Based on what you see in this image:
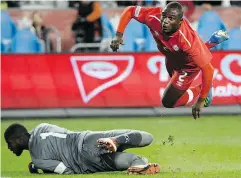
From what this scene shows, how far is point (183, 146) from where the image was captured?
15.6 metres

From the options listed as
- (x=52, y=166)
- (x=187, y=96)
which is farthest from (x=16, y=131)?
(x=187, y=96)

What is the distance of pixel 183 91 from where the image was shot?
15.2 meters

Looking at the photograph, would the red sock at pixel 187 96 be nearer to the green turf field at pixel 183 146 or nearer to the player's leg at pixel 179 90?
the player's leg at pixel 179 90

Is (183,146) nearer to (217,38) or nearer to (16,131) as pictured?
(217,38)

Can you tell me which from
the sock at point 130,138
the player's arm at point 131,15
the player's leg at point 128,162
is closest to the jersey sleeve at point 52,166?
the player's leg at point 128,162

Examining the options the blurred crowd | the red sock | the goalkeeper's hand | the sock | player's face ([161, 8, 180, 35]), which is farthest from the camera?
the blurred crowd

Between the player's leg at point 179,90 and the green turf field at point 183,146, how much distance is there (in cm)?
72

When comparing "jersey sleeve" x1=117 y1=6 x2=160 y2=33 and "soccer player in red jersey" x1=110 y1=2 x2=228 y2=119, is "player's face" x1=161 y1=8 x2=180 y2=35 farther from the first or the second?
"jersey sleeve" x1=117 y1=6 x2=160 y2=33

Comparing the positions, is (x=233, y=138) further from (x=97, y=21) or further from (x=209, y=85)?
(x=97, y=21)

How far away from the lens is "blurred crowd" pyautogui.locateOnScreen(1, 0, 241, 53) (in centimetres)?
2314

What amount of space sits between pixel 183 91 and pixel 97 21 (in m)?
8.91

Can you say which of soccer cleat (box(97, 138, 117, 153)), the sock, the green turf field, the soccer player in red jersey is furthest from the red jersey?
soccer cleat (box(97, 138, 117, 153))

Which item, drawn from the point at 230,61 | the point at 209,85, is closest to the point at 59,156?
the point at 209,85

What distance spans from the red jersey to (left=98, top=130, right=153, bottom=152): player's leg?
147cm
